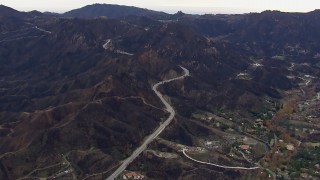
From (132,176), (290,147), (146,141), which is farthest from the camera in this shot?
(290,147)

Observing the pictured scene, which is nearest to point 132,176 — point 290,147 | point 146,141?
point 146,141

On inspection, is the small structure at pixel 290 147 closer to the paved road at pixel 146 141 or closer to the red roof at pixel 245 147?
the red roof at pixel 245 147

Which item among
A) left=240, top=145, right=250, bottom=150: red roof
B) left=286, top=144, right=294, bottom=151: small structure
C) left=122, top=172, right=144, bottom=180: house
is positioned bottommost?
left=122, top=172, right=144, bottom=180: house

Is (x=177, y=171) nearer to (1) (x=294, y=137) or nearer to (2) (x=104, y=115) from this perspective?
(2) (x=104, y=115)

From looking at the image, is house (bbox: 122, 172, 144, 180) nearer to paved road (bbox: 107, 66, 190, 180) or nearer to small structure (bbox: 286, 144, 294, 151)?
paved road (bbox: 107, 66, 190, 180)

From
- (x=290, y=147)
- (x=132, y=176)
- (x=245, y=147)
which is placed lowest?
(x=132, y=176)

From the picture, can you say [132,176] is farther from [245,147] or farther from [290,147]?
[290,147]

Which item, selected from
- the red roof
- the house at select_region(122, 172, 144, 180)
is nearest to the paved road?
the house at select_region(122, 172, 144, 180)

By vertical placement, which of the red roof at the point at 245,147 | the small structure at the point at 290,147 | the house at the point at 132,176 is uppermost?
the red roof at the point at 245,147

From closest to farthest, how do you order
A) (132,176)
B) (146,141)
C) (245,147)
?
(132,176) < (146,141) < (245,147)

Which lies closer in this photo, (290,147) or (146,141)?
(146,141)

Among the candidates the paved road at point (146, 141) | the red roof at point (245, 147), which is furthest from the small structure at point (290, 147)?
the paved road at point (146, 141)

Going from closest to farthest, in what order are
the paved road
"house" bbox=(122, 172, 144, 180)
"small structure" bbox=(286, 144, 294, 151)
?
1. "house" bbox=(122, 172, 144, 180)
2. the paved road
3. "small structure" bbox=(286, 144, 294, 151)
